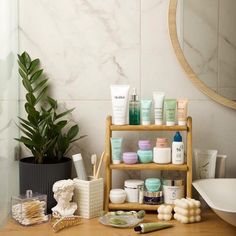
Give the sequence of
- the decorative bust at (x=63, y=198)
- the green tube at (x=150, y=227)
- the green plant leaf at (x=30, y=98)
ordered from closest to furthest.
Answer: the green tube at (x=150, y=227)
the decorative bust at (x=63, y=198)
the green plant leaf at (x=30, y=98)

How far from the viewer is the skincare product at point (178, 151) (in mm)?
1365

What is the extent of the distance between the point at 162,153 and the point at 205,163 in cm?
18

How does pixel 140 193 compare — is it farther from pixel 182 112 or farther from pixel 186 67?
pixel 186 67

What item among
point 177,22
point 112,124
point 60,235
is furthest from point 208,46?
point 60,235

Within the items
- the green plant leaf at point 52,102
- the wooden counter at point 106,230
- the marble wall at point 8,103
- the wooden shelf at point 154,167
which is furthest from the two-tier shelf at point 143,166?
the marble wall at point 8,103

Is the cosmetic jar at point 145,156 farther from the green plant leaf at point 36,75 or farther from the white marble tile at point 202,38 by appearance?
the green plant leaf at point 36,75

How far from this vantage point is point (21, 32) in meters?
1.54

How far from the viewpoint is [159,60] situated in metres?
1.51

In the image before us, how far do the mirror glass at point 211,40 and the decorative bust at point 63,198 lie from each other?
0.60 m

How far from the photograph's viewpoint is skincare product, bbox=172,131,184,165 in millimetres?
1365

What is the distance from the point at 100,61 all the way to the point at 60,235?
0.63 meters

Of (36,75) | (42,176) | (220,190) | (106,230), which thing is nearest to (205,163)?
(220,190)

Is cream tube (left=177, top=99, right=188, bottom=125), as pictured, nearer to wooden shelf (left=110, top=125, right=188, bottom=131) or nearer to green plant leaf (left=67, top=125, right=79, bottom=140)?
wooden shelf (left=110, top=125, right=188, bottom=131)

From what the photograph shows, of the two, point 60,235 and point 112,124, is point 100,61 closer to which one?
point 112,124
